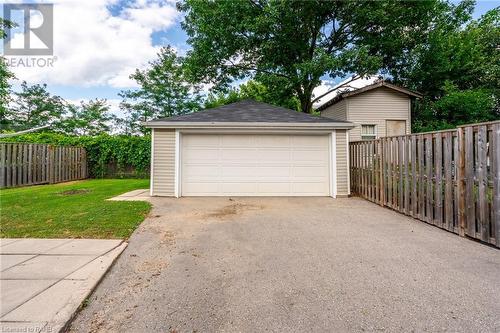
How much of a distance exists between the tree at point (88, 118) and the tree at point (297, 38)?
1396cm

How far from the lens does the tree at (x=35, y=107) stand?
71.6 ft

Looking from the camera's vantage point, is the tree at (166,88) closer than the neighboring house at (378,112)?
No

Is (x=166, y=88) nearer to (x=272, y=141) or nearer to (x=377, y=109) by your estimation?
(x=272, y=141)

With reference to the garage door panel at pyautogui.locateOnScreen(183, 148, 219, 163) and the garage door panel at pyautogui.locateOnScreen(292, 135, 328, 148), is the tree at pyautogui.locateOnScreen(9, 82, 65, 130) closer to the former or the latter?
the garage door panel at pyautogui.locateOnScreen(183, 148, 219, 163)

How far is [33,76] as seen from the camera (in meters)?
21.5

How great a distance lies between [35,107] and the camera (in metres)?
22.5

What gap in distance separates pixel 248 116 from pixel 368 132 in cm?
687

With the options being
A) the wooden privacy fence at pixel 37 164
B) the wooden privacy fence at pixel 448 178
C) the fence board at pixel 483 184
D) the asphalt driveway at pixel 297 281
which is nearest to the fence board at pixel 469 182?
the wooden privacy fence at pixel 448 178

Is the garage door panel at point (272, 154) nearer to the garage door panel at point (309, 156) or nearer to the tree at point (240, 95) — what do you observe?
the garage door panel at point (309, 156)

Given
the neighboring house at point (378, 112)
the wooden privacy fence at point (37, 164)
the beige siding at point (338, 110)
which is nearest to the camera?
the wooden privacy fence at point (37, 164)

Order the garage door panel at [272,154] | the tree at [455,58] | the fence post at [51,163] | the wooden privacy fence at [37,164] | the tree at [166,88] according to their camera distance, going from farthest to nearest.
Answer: the tree at [166,88]
the tree at [455,58]
the fence post at [51,163]
the wooden privacy fence at [37,164]
the garage door panel at [272,154]

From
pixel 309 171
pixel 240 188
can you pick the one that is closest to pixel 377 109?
pixel 309 171

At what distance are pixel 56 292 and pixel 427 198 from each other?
583 cm

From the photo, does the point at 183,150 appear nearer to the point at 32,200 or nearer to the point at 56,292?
the point at 32,200
